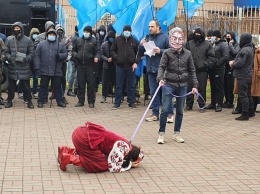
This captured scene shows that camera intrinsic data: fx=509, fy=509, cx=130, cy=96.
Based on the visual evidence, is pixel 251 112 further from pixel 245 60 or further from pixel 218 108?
pixel 245 60

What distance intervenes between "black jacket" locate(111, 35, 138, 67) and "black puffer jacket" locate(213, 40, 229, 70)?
76.3 inches

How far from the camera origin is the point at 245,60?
10.8 m

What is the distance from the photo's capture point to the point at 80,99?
12531mm

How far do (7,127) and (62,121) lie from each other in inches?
49.0

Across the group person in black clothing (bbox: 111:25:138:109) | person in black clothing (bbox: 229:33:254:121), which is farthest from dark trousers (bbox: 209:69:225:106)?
person in black clothing (bbox: 111:25:138:109)

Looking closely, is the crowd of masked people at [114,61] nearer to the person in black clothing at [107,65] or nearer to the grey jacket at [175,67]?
the person in black clothing at [107,65]

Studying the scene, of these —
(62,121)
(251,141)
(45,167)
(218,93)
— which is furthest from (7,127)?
(218,93)

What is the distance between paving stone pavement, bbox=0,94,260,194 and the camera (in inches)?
242

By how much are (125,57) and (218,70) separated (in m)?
2.28

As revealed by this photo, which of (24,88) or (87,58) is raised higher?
(87,58)

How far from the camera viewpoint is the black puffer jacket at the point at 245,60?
10.8 m

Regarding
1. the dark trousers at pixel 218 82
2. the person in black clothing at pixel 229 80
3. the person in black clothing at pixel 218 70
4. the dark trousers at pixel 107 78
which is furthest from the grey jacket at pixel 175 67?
the dark trousers at pixel 107 78

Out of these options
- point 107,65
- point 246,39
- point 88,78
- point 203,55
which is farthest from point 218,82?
point 88,78

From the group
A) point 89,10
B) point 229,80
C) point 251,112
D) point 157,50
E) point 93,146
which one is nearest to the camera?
point 93,146
